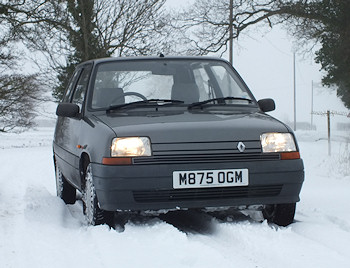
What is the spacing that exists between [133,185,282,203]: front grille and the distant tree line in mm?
20066

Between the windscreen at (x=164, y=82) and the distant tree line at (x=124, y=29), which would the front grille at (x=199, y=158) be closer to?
the windscreen at (x=164, y=82)

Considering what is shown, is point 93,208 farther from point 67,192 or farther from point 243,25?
point 243,25

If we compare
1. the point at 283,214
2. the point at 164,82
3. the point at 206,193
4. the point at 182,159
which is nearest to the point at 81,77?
the point at 164,82

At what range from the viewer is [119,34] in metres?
25.6

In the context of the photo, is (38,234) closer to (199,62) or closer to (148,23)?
(199,62)

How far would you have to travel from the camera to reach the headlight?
4.23 meters

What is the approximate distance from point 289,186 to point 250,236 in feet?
1.94

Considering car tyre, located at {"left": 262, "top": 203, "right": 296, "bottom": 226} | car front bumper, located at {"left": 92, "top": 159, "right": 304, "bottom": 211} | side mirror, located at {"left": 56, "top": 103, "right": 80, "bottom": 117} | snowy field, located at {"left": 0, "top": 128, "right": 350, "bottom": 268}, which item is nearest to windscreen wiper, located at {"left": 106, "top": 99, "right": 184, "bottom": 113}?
side mirror, located at {"left": 56, "top": 103, "right": 80, "bottom": 117}

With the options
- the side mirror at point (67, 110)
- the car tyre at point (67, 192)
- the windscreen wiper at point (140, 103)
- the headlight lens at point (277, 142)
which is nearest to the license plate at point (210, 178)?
the headlight lens at point (277, 142)

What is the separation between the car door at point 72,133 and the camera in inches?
212

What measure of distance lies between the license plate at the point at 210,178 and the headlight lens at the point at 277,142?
28cm

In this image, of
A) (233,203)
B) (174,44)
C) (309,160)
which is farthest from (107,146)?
(174,44)

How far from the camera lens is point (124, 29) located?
25.5m

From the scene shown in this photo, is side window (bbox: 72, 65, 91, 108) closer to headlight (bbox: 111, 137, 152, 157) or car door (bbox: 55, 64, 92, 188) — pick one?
car door (bbox: 55, 64, 92, 188)
